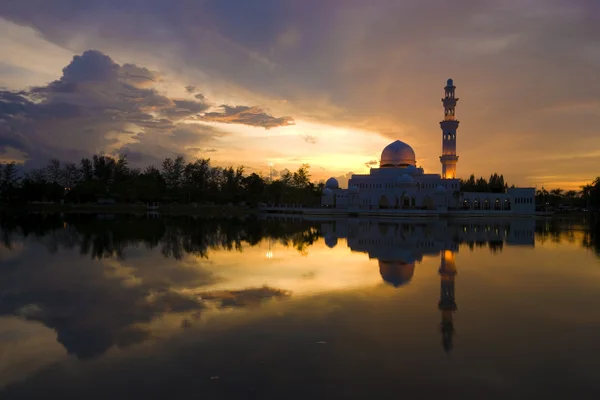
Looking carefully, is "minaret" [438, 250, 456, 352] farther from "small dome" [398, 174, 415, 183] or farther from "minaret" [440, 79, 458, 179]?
"minaret" [440, 79, 458, 179]

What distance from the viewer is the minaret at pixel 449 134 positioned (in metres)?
63.6

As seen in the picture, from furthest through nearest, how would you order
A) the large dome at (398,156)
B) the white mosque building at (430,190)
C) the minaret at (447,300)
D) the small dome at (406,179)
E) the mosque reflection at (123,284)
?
the large dome at (398,156) < the small dome at (406,179) < the white mosque building at (430,190) < the mosque reflection at (123,284) < the minaret at (447,300)

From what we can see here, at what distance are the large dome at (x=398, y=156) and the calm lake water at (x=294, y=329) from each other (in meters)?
53.9

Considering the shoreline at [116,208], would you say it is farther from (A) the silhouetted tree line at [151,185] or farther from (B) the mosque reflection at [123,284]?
(B) the mosque reflection at [123,284]

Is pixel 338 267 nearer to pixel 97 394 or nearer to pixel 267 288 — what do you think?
pixel 267 288

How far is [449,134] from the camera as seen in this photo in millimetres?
64438

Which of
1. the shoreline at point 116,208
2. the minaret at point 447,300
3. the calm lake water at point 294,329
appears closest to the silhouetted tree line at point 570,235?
the minaret at point 447,300

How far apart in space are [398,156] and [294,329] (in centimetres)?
6353

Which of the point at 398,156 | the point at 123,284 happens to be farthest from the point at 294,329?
the point at 398,156

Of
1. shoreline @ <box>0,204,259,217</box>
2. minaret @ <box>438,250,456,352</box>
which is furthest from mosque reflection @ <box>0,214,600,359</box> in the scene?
shoreline @ <box>0,204,259,217</box>

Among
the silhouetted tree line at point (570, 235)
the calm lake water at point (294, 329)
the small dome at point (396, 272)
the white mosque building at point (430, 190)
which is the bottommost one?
the calm lake water at point (294, 329)

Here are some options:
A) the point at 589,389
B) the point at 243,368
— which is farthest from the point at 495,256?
the point at 243,368

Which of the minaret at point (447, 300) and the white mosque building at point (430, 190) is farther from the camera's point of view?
the white mosque building at point (430, 190)

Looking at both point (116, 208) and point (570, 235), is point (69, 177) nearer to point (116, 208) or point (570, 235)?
point (116, 208)
